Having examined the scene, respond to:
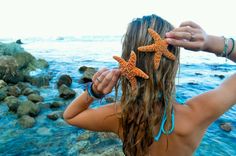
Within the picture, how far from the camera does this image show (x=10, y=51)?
20.7 metres

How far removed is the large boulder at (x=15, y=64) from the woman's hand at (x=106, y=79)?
12160mm

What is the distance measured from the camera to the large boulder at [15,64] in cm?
1329

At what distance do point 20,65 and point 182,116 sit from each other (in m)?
15.7

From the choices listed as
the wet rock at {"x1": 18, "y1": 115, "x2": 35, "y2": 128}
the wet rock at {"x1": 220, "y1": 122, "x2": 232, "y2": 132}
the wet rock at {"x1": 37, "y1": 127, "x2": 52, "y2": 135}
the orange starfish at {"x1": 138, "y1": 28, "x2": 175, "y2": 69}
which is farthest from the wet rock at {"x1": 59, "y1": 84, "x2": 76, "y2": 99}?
the orange starfish at {"x1": 138, "y1": 28, "x2": 175, "y2": 69}

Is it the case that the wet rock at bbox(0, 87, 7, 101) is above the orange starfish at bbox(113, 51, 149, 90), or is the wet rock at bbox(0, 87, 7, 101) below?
below

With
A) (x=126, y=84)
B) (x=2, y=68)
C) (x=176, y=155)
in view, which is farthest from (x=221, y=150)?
(x=2, y=68)

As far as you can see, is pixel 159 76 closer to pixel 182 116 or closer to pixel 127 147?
pixel 182 116

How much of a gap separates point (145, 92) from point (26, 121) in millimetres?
6563

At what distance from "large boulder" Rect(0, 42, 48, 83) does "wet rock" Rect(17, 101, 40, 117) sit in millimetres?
4952

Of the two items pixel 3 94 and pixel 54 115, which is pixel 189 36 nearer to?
pixel 54 115

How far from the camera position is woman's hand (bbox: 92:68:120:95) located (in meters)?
2.07

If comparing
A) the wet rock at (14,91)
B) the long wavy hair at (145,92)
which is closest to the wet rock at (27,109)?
the wet rock at (14,91)

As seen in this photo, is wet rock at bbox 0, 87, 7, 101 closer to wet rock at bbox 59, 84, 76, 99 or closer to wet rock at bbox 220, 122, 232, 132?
wet rock at bbox 59, 84, 76, 99

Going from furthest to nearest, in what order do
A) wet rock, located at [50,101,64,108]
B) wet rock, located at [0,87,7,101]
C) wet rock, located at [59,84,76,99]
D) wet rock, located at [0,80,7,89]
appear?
wet rock, located at [0,80,7,89], wet rock, located at [59,84,76,99], wet rock, located at [0,87,7,101], wet rock, located at [50,101,64,108]
